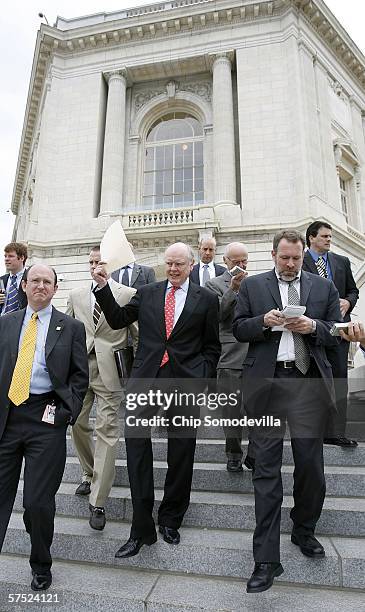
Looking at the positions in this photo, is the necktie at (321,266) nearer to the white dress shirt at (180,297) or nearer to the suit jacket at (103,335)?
the white dress shirt at (180,297)

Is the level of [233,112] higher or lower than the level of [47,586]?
higher

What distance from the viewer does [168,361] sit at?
3.23 metres

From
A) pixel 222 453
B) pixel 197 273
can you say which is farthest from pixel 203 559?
pixel 197 273

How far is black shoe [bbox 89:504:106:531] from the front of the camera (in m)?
3.17

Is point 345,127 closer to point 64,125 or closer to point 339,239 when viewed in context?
point 339,239

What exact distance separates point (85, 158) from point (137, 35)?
6100mm

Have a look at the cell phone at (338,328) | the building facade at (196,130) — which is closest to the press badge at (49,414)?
the cell phone at (338,328)

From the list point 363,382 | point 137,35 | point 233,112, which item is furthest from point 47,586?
point 137,35

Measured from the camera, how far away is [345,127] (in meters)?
18.7

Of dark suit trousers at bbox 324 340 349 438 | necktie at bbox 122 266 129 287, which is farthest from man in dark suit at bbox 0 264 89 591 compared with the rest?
necktie at bbox 122 266 129 287

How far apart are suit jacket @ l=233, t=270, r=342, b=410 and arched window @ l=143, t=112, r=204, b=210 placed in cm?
1391

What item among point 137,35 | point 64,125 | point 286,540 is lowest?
point 286,540

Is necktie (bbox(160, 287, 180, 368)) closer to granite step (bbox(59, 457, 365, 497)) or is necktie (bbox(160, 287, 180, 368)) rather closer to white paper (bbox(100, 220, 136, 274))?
white paper (bbox(100, 220, 136, 274))

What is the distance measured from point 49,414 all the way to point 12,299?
7.85ft
